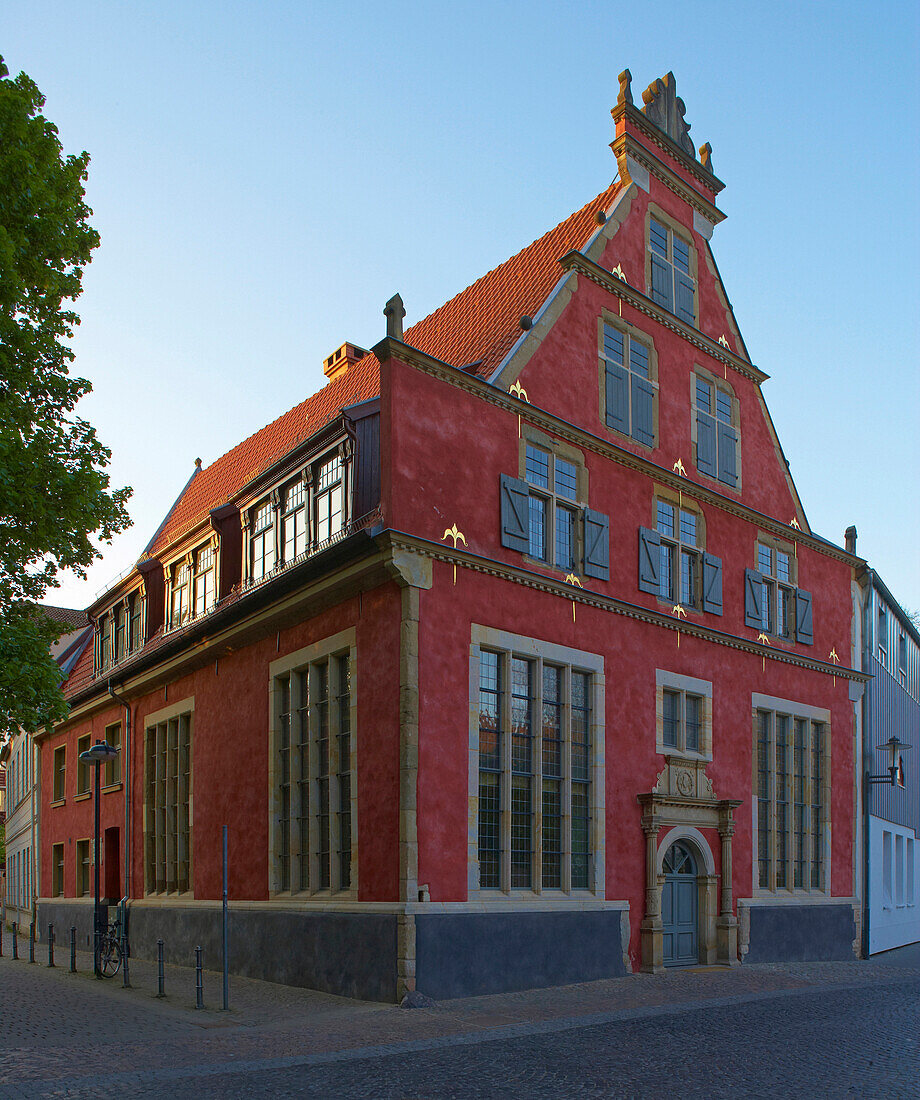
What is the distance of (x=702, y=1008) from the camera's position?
14953mm

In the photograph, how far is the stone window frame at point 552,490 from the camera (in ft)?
61.1

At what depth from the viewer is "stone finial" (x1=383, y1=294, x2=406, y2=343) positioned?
16984mm

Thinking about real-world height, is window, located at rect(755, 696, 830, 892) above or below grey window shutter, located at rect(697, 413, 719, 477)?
below

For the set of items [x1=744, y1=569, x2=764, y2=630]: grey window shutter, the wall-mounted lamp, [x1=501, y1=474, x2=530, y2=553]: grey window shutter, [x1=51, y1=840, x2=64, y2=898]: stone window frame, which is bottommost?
[x1=51, y1=840, x2=64, y2=898]: stone window frame

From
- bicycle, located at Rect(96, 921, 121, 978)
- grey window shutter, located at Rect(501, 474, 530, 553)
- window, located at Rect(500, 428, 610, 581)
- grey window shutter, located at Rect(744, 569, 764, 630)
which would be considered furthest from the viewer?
grey window shutter, located at Rect(744, 569, 764, 630)

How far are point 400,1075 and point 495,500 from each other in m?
9.38

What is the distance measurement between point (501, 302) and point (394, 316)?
5.11 metres

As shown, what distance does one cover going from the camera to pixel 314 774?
1836 centimetres

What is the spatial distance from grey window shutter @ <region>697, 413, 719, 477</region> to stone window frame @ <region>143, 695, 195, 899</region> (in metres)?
11.5

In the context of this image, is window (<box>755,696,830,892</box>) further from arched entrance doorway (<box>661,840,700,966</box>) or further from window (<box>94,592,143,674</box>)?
window (<box>94,592,143,674</box>)

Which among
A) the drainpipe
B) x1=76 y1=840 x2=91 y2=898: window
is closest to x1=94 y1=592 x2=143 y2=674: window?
the drainpipe

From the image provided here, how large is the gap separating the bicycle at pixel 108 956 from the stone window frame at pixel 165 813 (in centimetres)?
277

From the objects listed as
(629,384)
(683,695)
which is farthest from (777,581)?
(629,384)

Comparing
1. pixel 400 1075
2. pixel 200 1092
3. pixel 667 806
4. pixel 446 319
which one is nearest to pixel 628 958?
pixel 667 806
